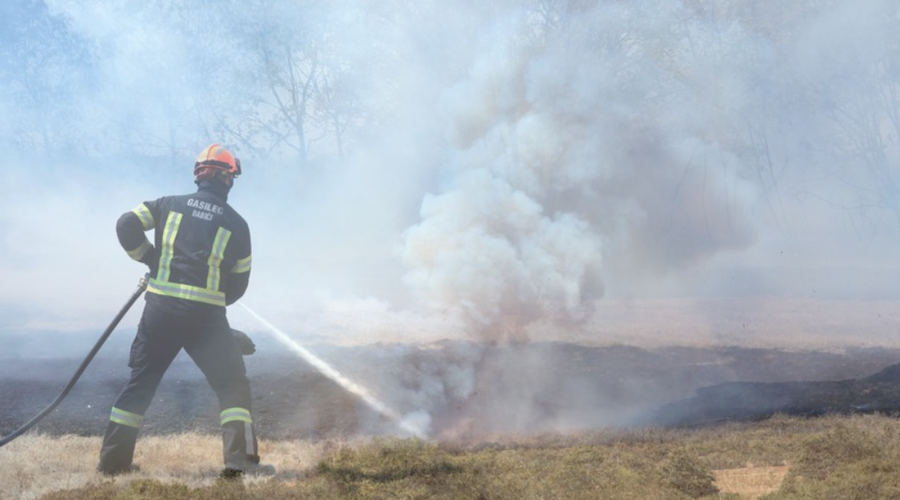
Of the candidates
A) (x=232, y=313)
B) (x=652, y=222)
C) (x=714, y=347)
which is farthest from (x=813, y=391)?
(x=232, y=313)

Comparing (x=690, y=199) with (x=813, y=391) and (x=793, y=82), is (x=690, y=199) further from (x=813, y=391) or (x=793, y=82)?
(x=813, y=391)

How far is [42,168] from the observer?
1473cm

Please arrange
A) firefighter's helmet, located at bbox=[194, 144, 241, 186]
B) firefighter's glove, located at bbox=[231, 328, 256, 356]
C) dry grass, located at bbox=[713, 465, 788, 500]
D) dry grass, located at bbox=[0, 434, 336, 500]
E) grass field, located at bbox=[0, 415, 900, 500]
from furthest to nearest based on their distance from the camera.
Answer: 1. firefighter's glove, located at bbox=[231, 328, 256, 356]
2. firefighter's helmet, located at bbox=[194, 144, 241, 186]
3. dry grass, located at bbox=[713, 465, 788, 500]
4. dry grass, located at bbox=[0, 434, 336, 500]
5. grass field, located at bbox=[0, 415, 900, 500]

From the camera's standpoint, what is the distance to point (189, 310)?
654 centimetres

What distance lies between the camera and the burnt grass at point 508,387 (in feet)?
32.0

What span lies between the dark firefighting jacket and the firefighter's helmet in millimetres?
171

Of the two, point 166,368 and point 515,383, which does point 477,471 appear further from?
point 515,383

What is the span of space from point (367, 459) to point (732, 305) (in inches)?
600

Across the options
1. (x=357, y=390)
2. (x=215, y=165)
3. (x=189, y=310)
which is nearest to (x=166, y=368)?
(x=189, y=310)

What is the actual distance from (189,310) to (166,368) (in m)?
0.58

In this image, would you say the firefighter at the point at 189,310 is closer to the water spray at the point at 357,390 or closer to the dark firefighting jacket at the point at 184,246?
the dark firefighting jacket at the point at 184,246

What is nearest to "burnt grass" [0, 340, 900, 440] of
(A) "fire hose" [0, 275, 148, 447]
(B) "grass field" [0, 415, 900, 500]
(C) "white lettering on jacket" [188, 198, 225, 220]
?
(B) "grass field" [0, 415, 900, 500]

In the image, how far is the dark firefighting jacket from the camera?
652 centimetres

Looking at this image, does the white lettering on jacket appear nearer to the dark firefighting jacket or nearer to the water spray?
the dark firefighting jacket
